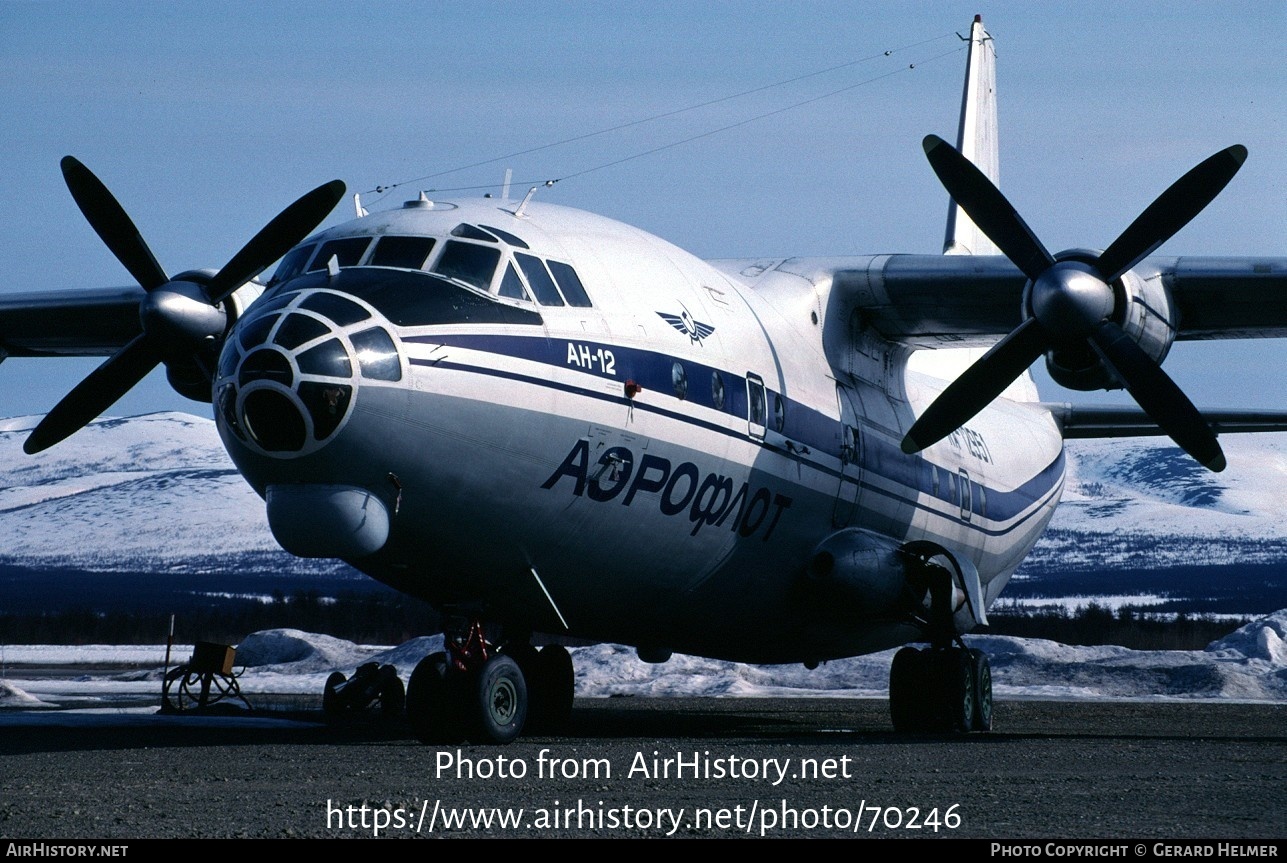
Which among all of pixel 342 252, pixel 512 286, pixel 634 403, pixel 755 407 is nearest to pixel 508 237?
pixel 512 286

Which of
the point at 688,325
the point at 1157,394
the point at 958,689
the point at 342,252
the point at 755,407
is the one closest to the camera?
the point at 342,252

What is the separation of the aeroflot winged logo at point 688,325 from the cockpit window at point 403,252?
2351 millimetres

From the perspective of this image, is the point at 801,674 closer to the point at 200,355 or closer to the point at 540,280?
the point at 200,355

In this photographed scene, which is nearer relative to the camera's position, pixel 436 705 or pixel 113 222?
pixel 436 705

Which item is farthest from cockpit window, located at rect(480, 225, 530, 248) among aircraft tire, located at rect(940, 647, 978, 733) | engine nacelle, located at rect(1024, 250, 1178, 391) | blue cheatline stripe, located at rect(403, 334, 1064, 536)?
aircraft tire, located at rect(940, 647, 978, 733)

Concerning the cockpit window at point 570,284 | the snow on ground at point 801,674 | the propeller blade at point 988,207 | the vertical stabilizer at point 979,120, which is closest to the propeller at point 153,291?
the cockpit window at point 570,284

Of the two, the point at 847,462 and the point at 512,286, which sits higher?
the point at 512,286

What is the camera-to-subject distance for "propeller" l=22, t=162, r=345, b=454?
17.0 meters

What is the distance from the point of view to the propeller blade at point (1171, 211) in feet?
52.0

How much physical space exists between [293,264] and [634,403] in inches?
128

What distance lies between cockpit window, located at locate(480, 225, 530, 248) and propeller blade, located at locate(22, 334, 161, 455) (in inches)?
223

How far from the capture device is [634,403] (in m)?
13.7

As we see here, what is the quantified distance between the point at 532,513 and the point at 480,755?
6.51 feet

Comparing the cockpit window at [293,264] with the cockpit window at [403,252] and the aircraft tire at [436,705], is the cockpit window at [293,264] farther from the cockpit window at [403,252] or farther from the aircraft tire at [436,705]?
the aircraft tire at [436,705]
